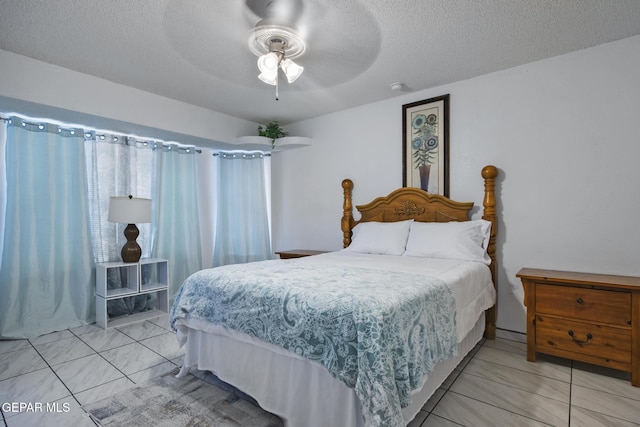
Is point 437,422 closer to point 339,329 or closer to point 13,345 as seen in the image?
point 339,329

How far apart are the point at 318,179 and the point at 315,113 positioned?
0.86m

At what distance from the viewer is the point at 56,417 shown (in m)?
1.76

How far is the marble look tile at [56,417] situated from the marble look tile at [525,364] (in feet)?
8.50

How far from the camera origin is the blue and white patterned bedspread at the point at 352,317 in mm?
1274

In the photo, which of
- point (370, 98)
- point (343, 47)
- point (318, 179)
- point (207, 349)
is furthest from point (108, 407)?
point (370, 98)

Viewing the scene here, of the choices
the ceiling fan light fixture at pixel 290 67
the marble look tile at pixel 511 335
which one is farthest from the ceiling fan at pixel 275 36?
the marble look tile at pixel 511 335

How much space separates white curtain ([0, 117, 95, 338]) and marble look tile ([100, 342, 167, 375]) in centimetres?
97

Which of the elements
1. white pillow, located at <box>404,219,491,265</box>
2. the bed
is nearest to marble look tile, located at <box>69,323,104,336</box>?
the bed

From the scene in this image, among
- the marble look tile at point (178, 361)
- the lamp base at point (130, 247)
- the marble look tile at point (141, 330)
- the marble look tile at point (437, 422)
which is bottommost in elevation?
the marble look tile at point (141, 330)

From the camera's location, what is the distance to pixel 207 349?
212 cm

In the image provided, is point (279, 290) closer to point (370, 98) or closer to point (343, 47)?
point (343, 47)

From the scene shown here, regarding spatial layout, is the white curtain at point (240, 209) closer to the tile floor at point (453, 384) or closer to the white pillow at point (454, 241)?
the tile floor at point (453, 384)

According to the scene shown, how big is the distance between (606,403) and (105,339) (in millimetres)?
3730

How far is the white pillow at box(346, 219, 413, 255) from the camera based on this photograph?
124 inches
